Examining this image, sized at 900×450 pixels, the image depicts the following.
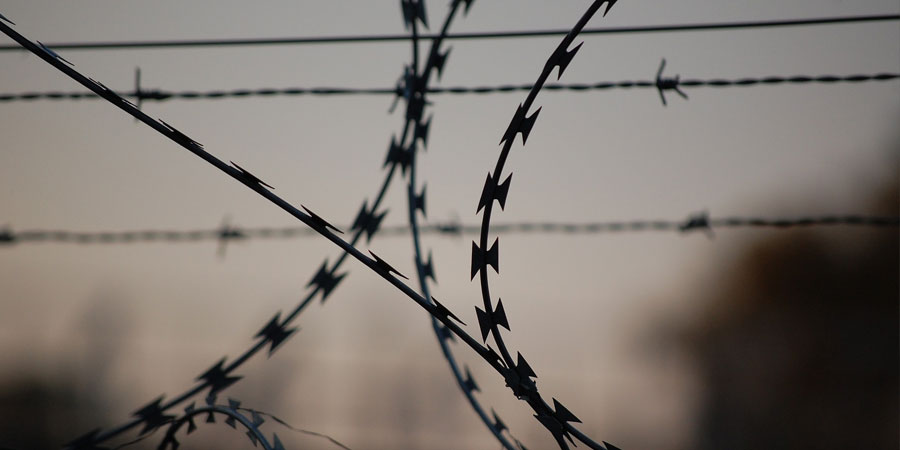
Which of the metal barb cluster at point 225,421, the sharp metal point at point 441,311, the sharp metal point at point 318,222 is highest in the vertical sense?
the sharp metal point at point 318,222

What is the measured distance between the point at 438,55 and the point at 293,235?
1.77 meters

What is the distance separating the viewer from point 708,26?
128 inches

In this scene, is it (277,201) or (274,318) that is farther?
(274,318)

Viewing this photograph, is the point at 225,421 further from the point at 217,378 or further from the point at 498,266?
the point at 498,266

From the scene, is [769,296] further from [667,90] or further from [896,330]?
[667,90]

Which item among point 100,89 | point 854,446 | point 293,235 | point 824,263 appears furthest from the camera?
point 824,263

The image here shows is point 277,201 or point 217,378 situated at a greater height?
point 277,201

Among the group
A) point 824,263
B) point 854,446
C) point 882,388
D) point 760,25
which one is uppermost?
point 824,263

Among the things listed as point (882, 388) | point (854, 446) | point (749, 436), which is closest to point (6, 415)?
point (749, 436)

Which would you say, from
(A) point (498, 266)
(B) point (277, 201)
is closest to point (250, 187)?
(B) point (277, 201)

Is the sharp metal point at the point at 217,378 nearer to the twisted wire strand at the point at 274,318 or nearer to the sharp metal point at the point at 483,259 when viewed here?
the twisted wire strand at the point at 274,318

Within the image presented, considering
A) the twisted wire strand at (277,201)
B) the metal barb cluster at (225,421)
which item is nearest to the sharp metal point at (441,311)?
the twisted wire strand at (277,201)

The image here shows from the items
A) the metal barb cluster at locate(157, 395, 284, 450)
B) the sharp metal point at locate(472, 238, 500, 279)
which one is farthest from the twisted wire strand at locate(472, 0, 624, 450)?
the metal barb cluster at locate(157, 395, 284, 450)

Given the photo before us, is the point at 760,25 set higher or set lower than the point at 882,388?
higher
